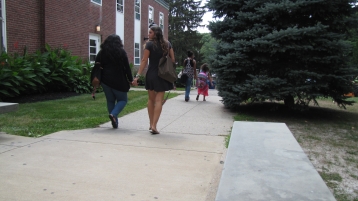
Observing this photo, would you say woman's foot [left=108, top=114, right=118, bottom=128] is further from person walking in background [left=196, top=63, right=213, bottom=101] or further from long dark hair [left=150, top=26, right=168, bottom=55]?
person walking in background [left=196, top=63, right=213, bottom=101]

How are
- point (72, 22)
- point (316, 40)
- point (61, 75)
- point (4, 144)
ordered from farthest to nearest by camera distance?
point (72, 22), point (61, 75), point (316, 40), point (4, 144)

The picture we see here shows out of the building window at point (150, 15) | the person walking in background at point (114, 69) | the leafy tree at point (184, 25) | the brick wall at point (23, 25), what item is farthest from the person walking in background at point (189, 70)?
the leafy tree at point (184, 25)

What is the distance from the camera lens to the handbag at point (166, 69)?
546 centimetres

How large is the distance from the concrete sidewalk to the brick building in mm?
6392

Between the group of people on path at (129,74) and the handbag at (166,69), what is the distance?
3.2 inches

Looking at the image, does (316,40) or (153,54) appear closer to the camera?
(153,54)

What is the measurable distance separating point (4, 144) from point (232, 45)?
5240 millimetres

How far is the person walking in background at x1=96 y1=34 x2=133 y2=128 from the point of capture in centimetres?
571

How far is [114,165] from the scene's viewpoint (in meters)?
3.93

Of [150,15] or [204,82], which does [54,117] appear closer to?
[204,82]

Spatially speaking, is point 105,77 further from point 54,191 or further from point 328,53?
point 328,53

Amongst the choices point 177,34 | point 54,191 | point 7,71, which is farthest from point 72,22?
point 177,34

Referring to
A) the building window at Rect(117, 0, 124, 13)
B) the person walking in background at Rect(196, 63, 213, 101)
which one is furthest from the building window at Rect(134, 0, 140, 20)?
the person walking in background at Rect(196, 63, 213, 101)

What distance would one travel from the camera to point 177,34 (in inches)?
1945
